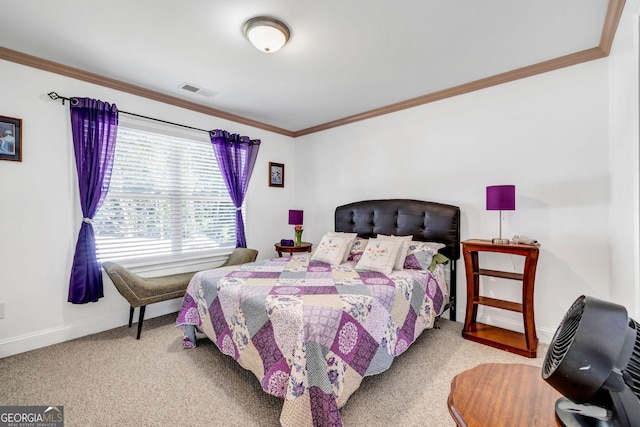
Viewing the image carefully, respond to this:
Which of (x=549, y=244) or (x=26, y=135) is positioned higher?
(x=26, y=135)

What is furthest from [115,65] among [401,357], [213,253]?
[401,357]

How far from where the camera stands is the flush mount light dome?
2088 mm

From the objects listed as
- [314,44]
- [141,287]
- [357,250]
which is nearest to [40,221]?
[141,287]

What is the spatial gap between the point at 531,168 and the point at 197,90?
142 inches

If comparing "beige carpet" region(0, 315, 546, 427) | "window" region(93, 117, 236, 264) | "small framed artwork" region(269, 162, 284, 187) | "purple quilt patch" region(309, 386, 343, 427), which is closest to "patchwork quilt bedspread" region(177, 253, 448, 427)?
"purple quilt patch" region(309, 386, 343, 427)

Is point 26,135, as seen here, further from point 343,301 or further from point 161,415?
point 343,301

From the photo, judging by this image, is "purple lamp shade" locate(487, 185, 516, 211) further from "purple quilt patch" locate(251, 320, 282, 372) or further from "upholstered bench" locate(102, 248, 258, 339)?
"upholstered bench" locate(102, 248, 258, 339)

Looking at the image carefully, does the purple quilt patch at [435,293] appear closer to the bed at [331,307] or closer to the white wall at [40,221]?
the bed at [331,307]

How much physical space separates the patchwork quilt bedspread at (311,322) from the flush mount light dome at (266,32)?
6.15ft

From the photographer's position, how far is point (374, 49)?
2.48 metres

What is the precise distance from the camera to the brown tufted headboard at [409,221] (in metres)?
3.21

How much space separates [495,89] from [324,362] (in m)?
3.10

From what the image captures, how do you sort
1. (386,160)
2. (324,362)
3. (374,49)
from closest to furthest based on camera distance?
(324,362) < (374,49) < (386,160)

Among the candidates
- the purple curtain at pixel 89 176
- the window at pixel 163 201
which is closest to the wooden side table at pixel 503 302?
the window at pixel 163 201
